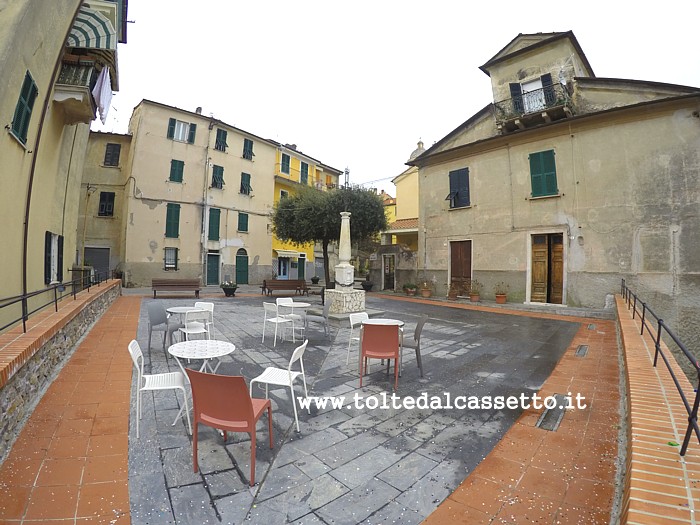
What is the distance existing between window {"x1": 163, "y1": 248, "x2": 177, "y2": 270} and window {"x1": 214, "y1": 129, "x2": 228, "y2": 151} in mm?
7136

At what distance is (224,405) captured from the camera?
234cm

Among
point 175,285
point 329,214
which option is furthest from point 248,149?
point 175,285

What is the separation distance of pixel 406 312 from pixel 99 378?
27.6 ft

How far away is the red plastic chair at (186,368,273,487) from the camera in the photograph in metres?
2.25

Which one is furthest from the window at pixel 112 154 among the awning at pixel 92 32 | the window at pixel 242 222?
the awning at pixel 92 32

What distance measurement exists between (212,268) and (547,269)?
18.1m

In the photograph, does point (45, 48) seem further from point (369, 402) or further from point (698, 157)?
point (698, 157)

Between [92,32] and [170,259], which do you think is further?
[170,259]

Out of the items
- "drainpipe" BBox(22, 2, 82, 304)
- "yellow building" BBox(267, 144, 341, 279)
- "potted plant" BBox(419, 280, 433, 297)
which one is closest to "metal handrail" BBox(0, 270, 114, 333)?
"drainpipe" BBox(22, 2, 82, 304)

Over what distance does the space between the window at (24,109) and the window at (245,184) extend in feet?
56.2

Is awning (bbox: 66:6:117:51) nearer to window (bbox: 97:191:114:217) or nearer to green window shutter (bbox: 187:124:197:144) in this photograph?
green window shutter (bbox: 187:124:197:144)

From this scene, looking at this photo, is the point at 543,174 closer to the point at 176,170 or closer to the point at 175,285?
the point at 175,285

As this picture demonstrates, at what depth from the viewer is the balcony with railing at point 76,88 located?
251 inches

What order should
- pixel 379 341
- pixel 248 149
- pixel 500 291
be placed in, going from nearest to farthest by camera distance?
pixel 379 341 → pixel 500 291 → pixel 248 149
